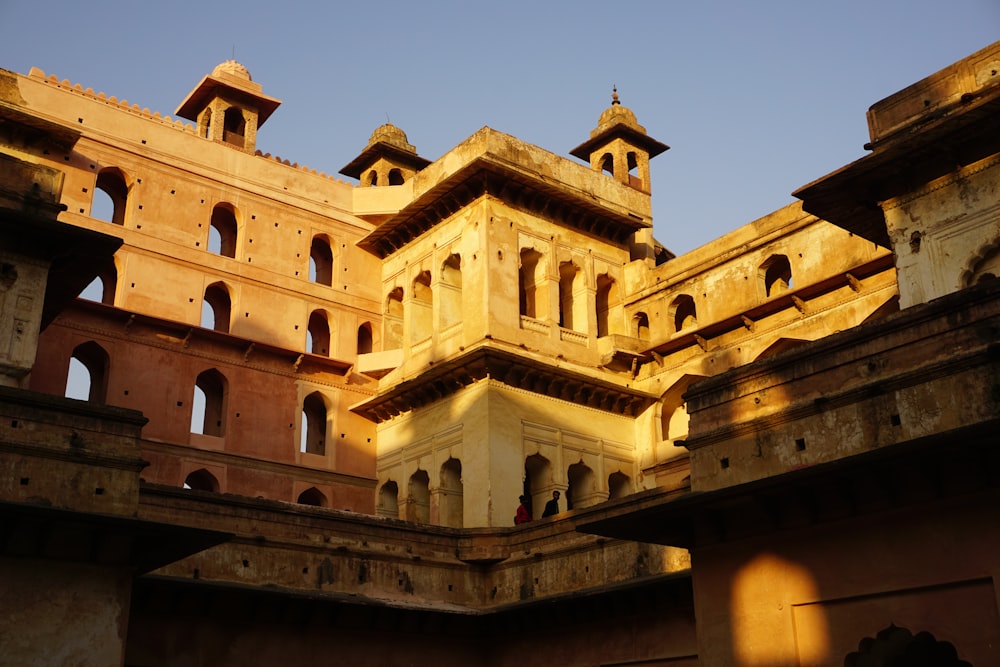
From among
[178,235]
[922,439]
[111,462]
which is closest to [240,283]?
[178,235]

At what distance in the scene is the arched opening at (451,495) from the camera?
22.6 meters

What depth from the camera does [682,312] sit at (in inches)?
966

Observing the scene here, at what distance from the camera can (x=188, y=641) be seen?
1508 centimetres

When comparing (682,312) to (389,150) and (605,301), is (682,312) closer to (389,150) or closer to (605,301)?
(605,301)

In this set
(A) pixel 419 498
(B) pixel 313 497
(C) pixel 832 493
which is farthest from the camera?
(B) pixel 313 497

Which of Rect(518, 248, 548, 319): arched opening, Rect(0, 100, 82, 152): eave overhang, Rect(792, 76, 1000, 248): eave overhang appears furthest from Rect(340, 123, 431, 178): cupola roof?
Rect(792, 76, 1000, 248): eave overhang

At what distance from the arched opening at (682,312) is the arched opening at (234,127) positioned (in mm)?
10379

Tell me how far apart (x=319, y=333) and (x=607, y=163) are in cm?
845

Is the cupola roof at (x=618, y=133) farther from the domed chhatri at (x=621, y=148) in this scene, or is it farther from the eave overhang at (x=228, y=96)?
the eave overhang at (x=228, y=96)

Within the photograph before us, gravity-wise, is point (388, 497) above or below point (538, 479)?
above

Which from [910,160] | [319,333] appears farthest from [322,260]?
[910,160]

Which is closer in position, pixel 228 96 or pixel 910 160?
pixel 910 160

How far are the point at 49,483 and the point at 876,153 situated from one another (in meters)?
11.3

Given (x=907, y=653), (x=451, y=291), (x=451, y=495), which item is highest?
(x=451, y=291)
